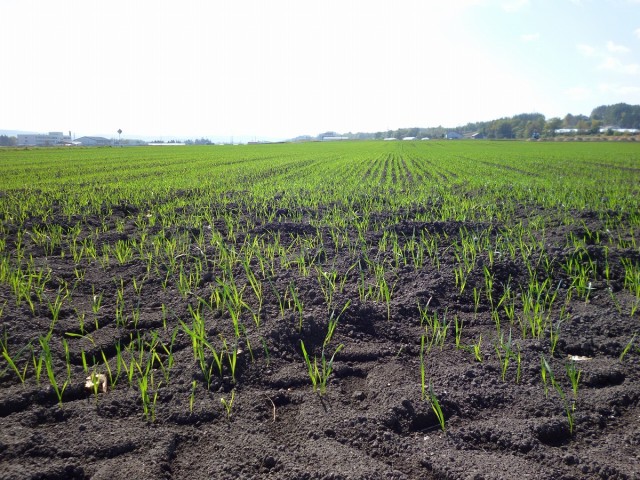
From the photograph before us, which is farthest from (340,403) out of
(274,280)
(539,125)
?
(539,125)

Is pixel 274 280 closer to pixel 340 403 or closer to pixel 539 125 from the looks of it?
pixel 340 403

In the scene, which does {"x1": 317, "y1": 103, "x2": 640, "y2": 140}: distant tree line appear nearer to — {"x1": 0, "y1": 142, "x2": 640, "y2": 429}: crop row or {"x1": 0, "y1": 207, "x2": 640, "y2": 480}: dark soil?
{"x1": 0, "y1": 142, "x2": 640, "y2": 429}: crop row

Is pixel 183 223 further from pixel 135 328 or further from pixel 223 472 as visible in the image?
pixel 223 472

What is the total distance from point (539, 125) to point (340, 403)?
121055 mm

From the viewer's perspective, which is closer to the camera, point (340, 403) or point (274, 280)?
point (340, 403)

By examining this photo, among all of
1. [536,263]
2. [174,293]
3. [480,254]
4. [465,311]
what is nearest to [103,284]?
[174,293]

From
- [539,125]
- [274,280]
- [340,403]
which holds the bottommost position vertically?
[340,403]

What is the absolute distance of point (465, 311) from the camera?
3404 millimetres

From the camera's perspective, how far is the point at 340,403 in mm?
2227

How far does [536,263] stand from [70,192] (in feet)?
33.8

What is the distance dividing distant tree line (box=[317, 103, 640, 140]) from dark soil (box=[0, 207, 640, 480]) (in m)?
103

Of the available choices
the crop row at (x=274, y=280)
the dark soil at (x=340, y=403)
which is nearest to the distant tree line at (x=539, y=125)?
the crop row at (x=274, y=280)

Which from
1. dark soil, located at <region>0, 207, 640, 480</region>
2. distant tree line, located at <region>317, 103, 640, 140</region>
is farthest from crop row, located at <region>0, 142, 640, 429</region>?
distant tree line, located at <region>317, 103, 640, 140</region>

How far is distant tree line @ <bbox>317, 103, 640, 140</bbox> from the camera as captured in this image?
4146 inches
